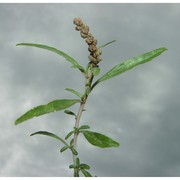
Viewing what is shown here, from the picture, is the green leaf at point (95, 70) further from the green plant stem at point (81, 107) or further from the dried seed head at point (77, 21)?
the dried seed head at point (77, 21)

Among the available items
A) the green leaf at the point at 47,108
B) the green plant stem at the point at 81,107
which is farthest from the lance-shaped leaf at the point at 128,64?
the green leaf at the point at 47,108

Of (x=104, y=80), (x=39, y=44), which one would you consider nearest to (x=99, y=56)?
(x=104, y=80)

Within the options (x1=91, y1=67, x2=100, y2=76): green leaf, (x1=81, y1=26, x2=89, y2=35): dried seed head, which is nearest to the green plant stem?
(x1=91, y1=67, x2=100, y2=76): green leaf

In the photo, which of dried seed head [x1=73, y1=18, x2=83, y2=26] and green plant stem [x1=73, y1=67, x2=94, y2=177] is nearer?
green plant stem [x1=73, y1=67, x2=94, y2=177]

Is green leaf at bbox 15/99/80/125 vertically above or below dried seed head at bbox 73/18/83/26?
below

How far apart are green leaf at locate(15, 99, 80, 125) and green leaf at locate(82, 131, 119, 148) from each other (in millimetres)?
210

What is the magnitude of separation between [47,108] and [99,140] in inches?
14.9

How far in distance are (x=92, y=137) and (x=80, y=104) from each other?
216 mm

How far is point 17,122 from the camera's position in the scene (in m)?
2.11

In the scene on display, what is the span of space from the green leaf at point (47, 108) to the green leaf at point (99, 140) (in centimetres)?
21

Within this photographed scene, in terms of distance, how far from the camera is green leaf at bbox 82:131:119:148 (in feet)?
6.97

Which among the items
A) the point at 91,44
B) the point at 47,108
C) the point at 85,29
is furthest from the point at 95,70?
the point at 47,108

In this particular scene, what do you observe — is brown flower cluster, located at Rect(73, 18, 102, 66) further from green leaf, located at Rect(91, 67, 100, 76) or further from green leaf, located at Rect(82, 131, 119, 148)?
green leaf, located at Rect(82, 131, 119, 148)

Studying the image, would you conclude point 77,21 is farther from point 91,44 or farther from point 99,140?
point 99,140
